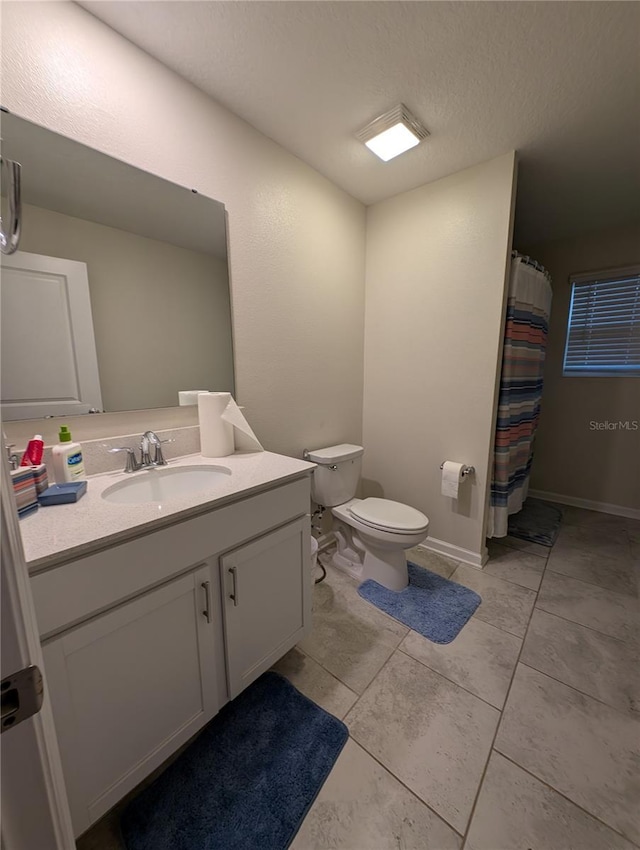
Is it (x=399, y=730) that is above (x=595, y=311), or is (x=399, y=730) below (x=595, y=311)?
below

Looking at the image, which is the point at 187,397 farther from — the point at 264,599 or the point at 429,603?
the point at 429,603

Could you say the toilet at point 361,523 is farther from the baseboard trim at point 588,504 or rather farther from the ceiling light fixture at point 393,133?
the baseboard trim at point 588,504

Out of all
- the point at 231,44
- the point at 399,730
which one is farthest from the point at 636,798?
the point at 231,44

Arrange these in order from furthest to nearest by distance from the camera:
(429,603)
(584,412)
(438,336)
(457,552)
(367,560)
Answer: (584,412)
(457,552)
(438,336)
(367,560)
(429,603)

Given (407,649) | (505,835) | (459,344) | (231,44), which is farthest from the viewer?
(459,344)

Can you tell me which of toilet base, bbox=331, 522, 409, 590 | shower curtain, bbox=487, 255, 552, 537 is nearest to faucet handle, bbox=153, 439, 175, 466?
toilet base, bbox=331, 522, 409, 590

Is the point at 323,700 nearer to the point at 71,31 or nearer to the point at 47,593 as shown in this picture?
the point at 47,593

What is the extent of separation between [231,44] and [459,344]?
1650 mm

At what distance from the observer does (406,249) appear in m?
2.09

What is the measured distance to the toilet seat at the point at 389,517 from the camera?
1707mm

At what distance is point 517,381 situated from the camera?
6.55 ft

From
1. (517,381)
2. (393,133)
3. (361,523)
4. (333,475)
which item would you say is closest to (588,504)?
(517,381)

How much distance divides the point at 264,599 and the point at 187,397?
2.88ft

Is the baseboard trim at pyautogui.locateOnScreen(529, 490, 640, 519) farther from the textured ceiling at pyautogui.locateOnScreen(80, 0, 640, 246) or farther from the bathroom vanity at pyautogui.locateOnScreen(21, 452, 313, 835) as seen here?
the bathroom vanity at pyautogui.locateOnScreen(21, 452, 313, 835)
